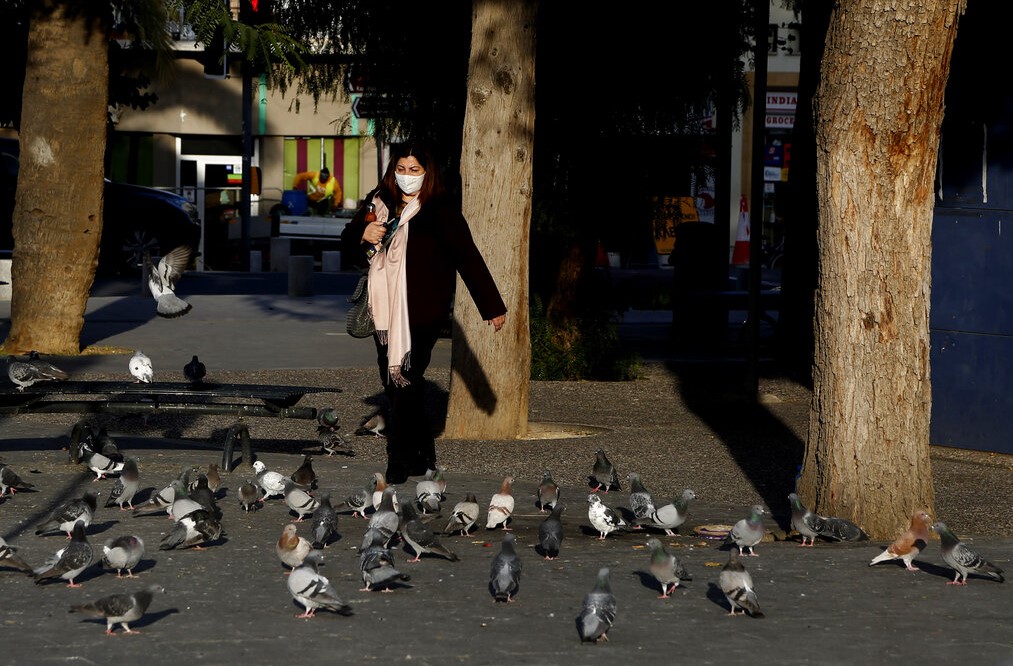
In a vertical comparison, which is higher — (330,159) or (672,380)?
(330,159)

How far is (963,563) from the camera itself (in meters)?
6.69

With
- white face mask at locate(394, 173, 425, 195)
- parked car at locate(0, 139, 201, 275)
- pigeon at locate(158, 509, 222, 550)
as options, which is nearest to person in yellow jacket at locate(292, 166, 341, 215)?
parked car at locate(0, 139, 201, 275)

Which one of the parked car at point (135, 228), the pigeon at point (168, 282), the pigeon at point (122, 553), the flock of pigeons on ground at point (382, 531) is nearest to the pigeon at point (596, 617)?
the flock of pigeons on ground at point (382, 531)

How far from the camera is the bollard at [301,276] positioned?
23.5 m

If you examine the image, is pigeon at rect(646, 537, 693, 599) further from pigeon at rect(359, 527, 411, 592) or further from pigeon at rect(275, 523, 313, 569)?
pigeon at rect(275, 523, 313, 569)

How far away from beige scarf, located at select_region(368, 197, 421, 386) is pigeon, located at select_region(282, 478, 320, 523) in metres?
0.95

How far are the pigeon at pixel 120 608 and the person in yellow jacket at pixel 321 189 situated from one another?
34.3 metres

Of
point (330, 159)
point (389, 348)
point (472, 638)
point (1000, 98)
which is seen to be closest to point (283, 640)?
point (472, 638)

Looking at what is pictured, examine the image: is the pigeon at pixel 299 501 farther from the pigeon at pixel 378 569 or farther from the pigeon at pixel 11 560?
the pigeon at pixel 11 560

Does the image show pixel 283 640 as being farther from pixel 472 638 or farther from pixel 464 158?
pixel 464 158

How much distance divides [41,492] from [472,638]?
3.75m

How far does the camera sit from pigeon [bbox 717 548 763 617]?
5.95 meters

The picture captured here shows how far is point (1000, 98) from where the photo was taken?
10688 mm

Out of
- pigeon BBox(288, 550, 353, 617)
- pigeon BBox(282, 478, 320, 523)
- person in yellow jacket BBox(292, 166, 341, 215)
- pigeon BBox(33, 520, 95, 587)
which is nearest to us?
pigeon BBox(288, 550, 353, 617)
